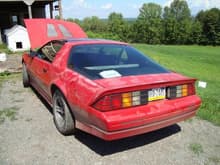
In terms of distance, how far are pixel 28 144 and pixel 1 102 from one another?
2.07 meters

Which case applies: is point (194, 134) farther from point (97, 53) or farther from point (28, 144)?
point (28, 144)

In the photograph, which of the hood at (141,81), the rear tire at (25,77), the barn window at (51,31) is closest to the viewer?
the hood at (141,81)

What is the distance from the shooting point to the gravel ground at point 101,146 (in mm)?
2643

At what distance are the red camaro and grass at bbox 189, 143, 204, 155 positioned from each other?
41 cm

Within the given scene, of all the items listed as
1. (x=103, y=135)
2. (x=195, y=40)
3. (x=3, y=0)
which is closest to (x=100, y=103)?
(x=103, y=135)

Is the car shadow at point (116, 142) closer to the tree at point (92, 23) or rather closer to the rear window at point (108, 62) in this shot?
the rear window at point (108, 62)

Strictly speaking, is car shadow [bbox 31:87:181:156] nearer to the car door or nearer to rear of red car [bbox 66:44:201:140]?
rear of red car [bbox 66:44:201:140]

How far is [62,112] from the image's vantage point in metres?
3.21

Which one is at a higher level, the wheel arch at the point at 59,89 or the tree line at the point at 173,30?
the tree line at the point at 173,30

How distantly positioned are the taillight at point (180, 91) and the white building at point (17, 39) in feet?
38.7

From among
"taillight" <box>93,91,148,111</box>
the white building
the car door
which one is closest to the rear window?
"taillight" <box>93,91,148,111</box>

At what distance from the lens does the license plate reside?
8.56 feet

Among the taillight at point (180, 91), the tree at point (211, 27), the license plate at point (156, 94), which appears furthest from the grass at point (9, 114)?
the tree at point (211, 27)

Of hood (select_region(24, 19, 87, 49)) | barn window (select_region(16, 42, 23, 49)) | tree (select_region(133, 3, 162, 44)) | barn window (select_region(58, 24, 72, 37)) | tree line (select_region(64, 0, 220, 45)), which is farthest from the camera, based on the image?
tree (select_region(133, 3, 162, 44))
